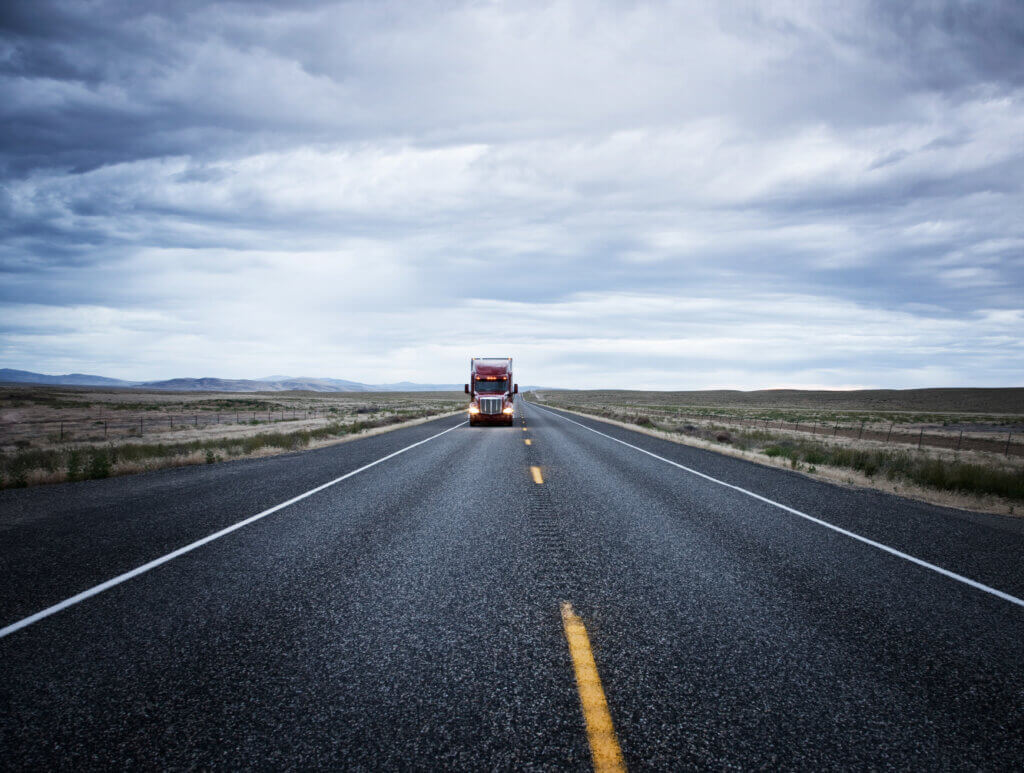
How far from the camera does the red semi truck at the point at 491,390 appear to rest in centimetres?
2853

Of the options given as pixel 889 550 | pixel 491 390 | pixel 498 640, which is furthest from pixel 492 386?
pixel 498 640

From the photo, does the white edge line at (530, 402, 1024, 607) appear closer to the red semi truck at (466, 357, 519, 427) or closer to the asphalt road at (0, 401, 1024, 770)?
the asphalt road at (0, 401, 1024, 770)

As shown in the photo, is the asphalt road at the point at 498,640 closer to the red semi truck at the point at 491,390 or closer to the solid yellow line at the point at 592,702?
the solid yellow line at the point at 592,702

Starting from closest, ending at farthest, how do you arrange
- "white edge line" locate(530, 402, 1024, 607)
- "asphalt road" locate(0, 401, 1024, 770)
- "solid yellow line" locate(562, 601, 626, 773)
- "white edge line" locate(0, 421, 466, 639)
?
"solid yellow line" locate(562, 601, 626, 773)
"asphalt road" locate(0, 401, 1024, 770)
"white edge line" locate(0, 421, 466, 639)
"white edge line" locate(530, 402, 1024, 607)

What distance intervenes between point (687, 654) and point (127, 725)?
329 cm

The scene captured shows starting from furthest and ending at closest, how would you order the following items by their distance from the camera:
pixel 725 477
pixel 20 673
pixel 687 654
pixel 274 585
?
pixel 725 477 → pixel 274 585 → pixel 687 654 → pixel 20 673

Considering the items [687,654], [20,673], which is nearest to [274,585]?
[20,673]

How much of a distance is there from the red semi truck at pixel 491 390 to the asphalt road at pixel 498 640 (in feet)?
68.2

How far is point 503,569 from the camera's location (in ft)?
16.7

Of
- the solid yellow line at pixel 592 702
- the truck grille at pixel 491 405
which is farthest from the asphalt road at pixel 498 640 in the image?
the truck grille at pixel 491 405

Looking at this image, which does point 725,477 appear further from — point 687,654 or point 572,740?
point 572,740

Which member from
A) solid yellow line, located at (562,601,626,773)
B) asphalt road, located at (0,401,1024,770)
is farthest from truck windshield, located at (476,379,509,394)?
solid yellow line, located at (562,601,626,773)

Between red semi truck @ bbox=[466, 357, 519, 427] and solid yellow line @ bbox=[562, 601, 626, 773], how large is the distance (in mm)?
24434

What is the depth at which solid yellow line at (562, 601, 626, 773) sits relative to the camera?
7.82 ft
